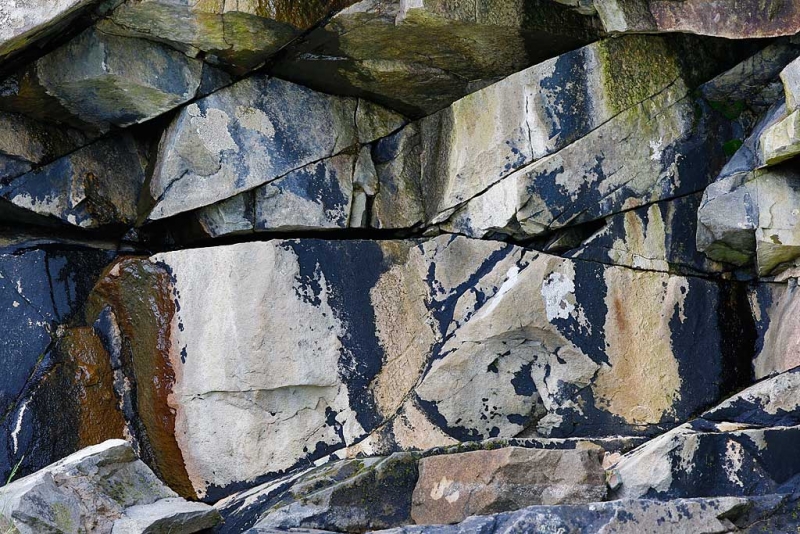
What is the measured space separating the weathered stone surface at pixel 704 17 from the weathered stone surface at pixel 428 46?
0.34 metres

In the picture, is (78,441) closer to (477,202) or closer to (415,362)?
(415,362)

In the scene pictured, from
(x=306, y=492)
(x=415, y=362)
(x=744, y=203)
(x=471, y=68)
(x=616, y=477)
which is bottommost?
(x=616, y=477)

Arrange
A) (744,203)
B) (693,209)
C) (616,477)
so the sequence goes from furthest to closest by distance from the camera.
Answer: (693,209) → (744,203) → (616,477)

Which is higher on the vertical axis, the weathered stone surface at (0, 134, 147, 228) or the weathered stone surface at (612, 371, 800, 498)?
the weathered stone surface at (0, 134, 147, 228)

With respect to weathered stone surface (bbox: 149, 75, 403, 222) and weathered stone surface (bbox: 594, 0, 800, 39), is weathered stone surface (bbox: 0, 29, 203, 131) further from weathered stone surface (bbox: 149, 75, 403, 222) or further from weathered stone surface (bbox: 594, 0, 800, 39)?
weathered stone surface (bbox: 594, 0, 800, 39)

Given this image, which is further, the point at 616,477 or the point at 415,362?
the point at 415,362

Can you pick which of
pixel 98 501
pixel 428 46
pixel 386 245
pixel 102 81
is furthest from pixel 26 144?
pixel 428 46

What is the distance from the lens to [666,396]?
682 centimetres

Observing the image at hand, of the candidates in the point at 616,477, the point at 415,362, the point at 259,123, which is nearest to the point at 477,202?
the point at 415,362

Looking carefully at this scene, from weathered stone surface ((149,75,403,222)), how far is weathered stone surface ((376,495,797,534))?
281cm

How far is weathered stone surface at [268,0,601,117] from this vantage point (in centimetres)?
671

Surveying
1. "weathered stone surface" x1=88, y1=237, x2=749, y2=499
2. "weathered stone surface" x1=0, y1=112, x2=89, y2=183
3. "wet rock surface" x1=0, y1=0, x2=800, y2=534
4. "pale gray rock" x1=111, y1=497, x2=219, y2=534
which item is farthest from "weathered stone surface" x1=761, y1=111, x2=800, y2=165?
"weathered stone surface" x1=0, y1=112, x2=89, y2=183

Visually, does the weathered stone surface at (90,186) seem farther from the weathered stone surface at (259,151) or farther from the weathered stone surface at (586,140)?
the weathered stone surface at (586,140)

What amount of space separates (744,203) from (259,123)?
3394 mm
